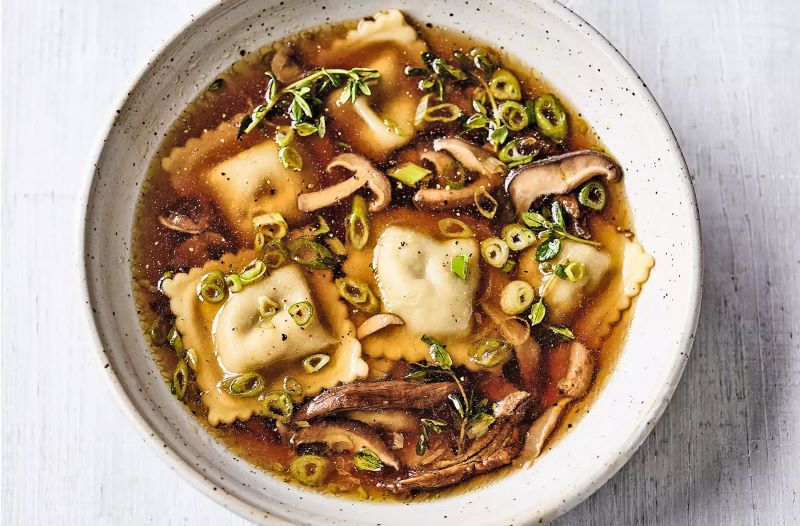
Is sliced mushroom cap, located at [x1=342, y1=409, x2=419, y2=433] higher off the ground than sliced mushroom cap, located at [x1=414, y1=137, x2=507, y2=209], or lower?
lower

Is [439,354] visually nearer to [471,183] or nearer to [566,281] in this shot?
[566,281]

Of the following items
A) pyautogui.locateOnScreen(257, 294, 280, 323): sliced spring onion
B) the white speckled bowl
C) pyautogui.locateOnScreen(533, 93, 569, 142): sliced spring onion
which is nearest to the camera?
the white speckled bowl

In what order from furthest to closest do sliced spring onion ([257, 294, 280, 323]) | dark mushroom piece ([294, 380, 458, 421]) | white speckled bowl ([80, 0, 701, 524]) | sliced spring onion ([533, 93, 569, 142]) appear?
sliced spring onion ([533, 93, 569, 142]) → sliced spring onion ([257, 294, 280, 323]) → dark mushroom piece ([294, 380, 458, 421]) → white speckled bowl ([80, 0, 701, 524])

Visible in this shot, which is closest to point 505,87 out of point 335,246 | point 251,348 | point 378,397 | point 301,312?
point 335,246

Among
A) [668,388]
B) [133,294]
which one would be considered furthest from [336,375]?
[668,388]

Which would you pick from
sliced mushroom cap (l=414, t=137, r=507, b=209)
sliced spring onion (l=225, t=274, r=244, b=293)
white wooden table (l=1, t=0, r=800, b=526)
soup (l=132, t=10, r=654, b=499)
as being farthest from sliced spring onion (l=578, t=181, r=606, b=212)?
sliced spring onion (l=225, t=274, r=244, b=293)

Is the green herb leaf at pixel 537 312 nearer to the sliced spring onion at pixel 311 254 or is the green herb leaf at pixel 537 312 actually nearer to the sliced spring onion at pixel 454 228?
the sliced spring onion at pixel 454 228

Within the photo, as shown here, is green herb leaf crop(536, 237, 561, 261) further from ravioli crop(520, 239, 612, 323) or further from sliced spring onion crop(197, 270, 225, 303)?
sliced spring onion crop(197, 270, 225, 303)
